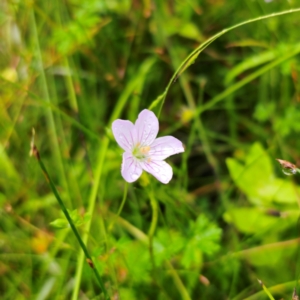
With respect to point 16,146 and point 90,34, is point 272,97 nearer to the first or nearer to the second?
point 90,34

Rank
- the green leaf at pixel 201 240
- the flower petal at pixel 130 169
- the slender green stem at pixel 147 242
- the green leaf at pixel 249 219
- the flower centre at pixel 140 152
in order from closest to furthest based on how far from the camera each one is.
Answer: the flower petal at pixel 130 169 < the flower centre at pixel 140 152 < the green leaf at pixel 201 240 < the slender green stem at pixel 147 242 < the green leaf at pixel 249 219

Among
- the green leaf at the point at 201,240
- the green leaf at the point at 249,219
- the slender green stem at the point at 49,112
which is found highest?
the slender green stem at the point at 49,112

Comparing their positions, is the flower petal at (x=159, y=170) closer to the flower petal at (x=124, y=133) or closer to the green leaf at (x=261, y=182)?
the flower petal at (x=124, y=133)

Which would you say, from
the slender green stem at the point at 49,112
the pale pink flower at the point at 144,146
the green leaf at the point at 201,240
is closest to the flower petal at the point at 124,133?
the pale pink flower at the point at 144,146

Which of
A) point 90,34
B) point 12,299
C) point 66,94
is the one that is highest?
point 90,34

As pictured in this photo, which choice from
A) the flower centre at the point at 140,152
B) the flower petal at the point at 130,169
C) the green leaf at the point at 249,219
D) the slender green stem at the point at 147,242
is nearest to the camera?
the flower petal at the point at 130,169

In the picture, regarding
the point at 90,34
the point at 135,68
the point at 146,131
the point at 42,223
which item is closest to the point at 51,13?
the point at 90,34

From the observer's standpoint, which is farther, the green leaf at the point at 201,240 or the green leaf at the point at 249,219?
the green leaf at the point at 249,219

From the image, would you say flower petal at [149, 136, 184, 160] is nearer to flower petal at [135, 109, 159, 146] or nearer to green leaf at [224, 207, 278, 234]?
flower petal at [135, 109, 159, 146]
